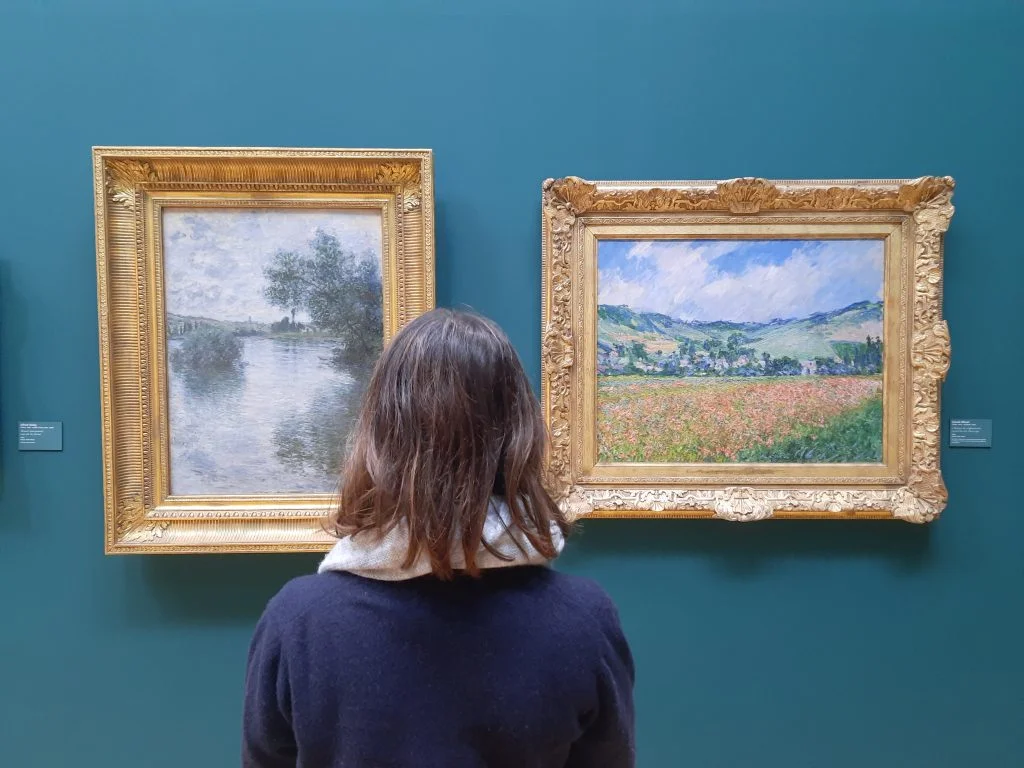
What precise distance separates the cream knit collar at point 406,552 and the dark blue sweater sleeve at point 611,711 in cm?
18

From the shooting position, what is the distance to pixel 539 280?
→ 1.91 metres

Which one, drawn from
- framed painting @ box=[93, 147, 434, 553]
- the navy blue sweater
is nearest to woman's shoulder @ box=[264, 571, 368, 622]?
the navy blue sweater

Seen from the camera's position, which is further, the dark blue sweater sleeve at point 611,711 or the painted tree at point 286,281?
the painted tree at point 286,281

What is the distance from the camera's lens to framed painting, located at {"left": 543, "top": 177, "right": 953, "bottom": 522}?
1.84 metres

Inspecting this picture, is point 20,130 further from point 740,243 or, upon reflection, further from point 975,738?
point 975,738

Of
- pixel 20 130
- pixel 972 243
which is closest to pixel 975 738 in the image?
pixel 972 243

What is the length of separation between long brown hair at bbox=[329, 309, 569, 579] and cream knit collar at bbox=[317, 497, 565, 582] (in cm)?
1

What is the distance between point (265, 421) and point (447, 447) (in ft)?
4.07

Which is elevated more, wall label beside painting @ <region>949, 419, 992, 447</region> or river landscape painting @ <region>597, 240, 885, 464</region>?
river landscape painting @ <region>597, 240, 885, 464</region>

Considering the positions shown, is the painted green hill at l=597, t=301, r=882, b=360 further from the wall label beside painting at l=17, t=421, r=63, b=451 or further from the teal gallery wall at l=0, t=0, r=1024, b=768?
the wall label beside painting at l=17, t=421, r=63, b=451

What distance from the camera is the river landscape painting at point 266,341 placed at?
181 centimetres

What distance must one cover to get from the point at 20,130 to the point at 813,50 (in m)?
2.64

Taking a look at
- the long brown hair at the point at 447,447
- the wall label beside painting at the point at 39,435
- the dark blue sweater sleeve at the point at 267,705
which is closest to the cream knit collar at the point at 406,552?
the long brown hair at the point at 447,447

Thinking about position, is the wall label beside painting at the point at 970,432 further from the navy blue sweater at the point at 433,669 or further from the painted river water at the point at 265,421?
the painted river water at the point at 265,421
